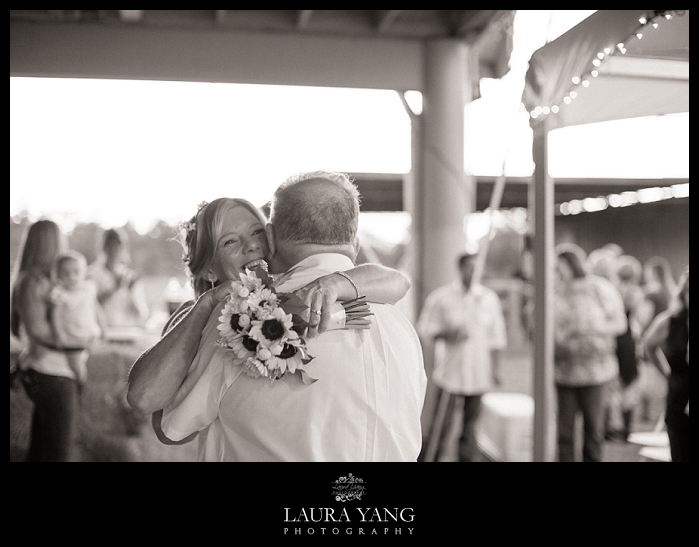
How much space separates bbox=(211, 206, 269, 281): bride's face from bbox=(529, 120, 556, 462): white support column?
1576 millimetres

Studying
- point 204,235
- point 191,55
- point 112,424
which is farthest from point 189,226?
point 112,424

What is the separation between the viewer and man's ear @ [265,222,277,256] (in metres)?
1.34

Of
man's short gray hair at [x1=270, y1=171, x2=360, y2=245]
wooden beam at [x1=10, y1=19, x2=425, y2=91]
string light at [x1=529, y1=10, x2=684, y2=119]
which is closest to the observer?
man's short gray hair at [x1=270, y1=171, x2=360, y2=245]

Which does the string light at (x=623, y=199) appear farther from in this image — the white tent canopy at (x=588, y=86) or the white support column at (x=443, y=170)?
the white support column at (x=443, y=170)

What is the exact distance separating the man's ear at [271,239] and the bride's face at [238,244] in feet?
0.04

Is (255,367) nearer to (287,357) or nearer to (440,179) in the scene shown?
(287,357)

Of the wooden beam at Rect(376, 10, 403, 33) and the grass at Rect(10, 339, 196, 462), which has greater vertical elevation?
the wooden beam at Rect(376, 10, 403, 33)

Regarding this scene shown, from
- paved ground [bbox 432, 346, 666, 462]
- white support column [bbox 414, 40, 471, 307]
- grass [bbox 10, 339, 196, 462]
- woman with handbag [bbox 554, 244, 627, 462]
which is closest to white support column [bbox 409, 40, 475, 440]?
white support column [bbox 414, 40, 471, 307]

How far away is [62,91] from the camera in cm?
219

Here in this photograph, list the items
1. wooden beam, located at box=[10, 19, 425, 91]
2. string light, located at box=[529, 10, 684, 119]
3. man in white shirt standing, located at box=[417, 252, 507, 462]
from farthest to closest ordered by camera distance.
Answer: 1. man in white shirt standing, located at box=[417, 252, 507, 462]
2. wooden beam, located at box=[10, 19, 425, 91]
3. string light, located at box=[529, 10, 684, 119]

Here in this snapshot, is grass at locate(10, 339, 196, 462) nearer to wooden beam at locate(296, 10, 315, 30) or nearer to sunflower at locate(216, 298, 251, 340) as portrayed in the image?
wooden beam at locate(296, 10, 315, 30)
